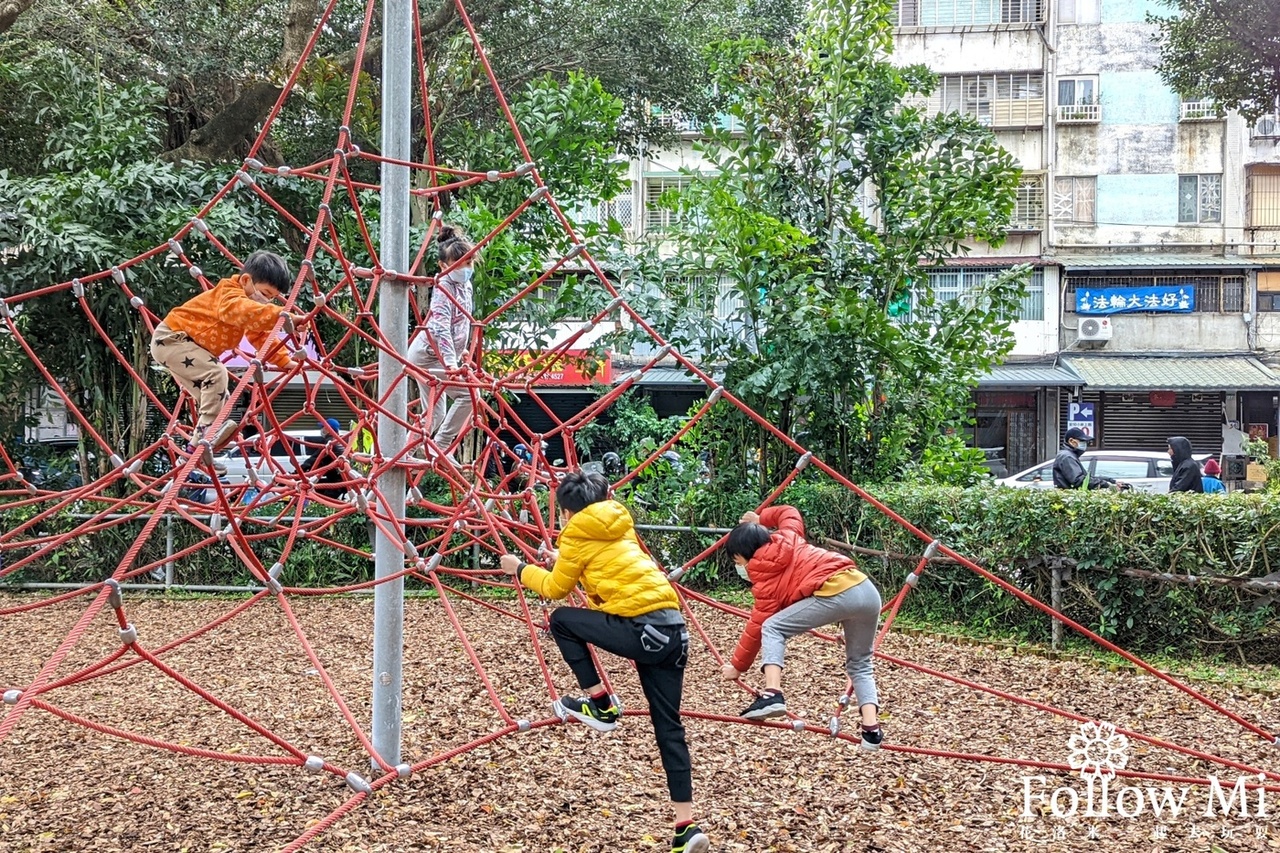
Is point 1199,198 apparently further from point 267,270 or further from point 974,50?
point 267,270

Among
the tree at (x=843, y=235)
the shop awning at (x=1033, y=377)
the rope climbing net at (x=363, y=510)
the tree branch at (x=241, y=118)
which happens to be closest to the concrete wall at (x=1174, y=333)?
the shop awning at (x=1033, y=377)

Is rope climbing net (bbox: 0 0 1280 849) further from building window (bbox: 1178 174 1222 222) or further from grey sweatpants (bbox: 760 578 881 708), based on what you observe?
building window (bbox: 1178 174 1222 222)

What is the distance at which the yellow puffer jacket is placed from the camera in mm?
3527

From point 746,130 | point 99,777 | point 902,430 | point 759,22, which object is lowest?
point 99,777

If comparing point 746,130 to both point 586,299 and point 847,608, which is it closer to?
point 586,299

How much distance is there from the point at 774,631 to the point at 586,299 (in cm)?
517

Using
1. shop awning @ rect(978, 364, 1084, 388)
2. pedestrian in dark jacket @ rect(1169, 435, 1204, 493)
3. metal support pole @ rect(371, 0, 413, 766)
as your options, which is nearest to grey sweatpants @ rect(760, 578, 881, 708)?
metal support pole @ rect(371, 0, 413, 766)

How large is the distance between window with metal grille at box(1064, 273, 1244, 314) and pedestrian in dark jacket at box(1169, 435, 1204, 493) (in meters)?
12.5

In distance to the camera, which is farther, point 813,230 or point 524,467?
point 813,230

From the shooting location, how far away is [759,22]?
1489 cm

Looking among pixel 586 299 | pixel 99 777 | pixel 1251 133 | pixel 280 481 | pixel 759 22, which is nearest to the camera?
pixel 99 777

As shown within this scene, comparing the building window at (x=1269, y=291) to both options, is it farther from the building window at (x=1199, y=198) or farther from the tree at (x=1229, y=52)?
the tree at (x=1229, y=52)

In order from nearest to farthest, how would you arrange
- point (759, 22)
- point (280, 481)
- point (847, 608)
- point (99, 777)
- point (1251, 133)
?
point (847, 608), point (99, 777), point (280, 481), point (759, 22), point (1251, 133)

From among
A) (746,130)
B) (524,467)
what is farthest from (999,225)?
(524,467)
